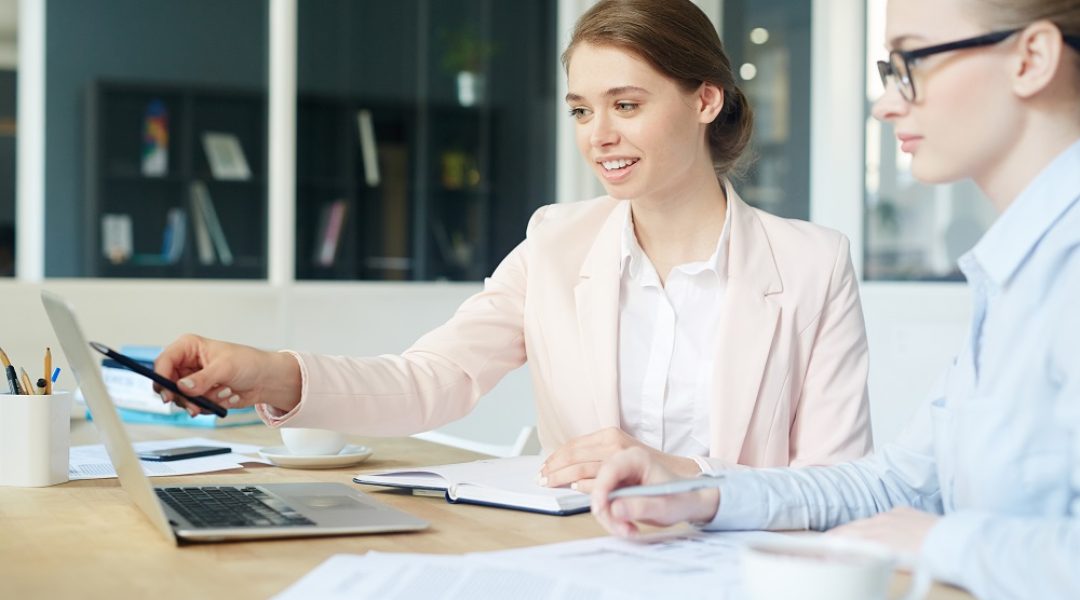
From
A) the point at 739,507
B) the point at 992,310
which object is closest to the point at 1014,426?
the point at 992,310

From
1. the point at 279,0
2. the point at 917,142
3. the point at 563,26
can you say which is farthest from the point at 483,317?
the point at 563,26

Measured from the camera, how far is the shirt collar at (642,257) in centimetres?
193

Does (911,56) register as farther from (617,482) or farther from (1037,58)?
(617,482)

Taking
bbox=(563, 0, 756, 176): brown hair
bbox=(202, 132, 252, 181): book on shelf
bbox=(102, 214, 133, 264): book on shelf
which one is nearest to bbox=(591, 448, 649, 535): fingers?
bbox=(563, 0, 756, 176): brown hair

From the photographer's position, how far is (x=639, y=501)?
3.84ft

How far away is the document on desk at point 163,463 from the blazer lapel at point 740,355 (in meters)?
0.71

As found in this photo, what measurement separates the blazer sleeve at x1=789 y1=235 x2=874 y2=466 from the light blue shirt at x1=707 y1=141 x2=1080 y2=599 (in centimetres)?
52

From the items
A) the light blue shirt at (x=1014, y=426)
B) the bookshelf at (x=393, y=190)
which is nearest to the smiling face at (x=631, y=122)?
the light blue shirt at (x=1014, y=426)

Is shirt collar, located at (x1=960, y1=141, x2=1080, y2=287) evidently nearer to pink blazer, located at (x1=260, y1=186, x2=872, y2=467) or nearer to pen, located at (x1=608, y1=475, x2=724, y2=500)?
pen, located at (x1=608, y1=475, x2=724, y2=500)

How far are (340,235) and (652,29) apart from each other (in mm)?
5295

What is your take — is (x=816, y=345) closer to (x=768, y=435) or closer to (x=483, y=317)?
(x=768, y=435)

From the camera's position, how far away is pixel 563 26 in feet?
14.7

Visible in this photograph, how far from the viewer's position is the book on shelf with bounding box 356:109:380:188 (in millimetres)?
7078

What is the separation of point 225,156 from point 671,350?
557 centimetres
